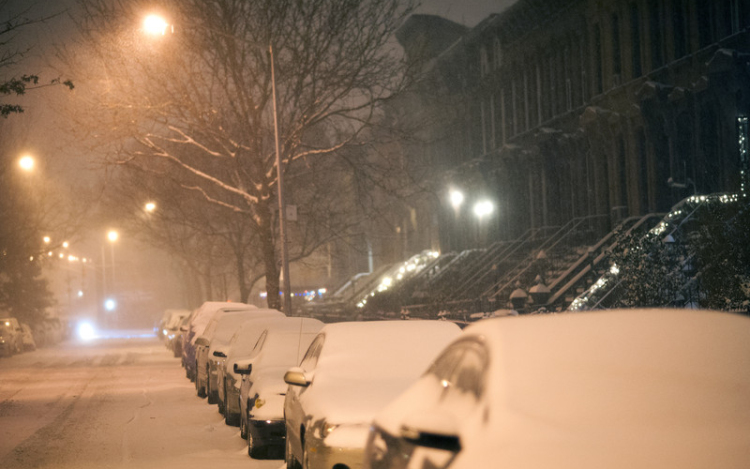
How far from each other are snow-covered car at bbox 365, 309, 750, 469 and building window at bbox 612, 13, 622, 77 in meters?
25.6

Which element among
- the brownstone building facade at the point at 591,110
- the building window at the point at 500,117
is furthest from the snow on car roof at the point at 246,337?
the building window at the point at 500,117

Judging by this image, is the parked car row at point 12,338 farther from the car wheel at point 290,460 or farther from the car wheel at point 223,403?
the car wheel at point 290,460

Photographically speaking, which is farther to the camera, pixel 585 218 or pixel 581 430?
pixel 585 218

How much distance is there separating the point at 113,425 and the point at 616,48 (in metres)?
20.1

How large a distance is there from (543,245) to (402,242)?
20.1 meters

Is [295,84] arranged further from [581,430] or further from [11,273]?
[11,273]

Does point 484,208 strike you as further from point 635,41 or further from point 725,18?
point 725,18

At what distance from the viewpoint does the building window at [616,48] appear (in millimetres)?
29516

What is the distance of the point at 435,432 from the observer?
446cm

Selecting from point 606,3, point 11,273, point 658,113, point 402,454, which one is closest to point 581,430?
point 402,454

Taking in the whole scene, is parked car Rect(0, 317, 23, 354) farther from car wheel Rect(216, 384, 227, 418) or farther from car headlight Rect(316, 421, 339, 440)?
car headlight Rect(316, 421, 339, 440)

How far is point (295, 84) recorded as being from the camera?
2945cm

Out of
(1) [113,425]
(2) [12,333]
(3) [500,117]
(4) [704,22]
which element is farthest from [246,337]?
(2) [12,333]

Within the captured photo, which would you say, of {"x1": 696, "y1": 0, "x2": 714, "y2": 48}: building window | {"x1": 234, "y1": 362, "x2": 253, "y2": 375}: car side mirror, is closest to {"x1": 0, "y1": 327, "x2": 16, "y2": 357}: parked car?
{"x1": 696, "y1": 0, "x2": 714, "y2": 48}: building window
